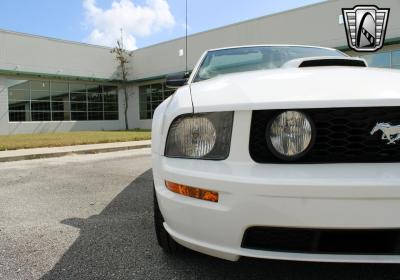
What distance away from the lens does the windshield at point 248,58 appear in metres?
3.24

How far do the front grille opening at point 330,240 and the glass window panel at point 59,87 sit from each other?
2612 centimetres

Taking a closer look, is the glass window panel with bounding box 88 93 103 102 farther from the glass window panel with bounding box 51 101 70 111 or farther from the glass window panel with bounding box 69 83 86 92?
the glass window panel with bounding box 51 101 70 111

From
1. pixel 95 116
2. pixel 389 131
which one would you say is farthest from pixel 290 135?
pixel 95 116

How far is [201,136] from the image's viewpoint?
180 cm

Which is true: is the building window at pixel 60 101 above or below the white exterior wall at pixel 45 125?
above

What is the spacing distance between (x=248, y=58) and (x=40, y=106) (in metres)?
23.7

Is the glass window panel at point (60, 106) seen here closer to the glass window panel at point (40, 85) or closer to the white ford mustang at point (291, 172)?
the glass window panel at point (40, 85)

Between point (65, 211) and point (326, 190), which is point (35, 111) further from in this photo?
point (326, 190)

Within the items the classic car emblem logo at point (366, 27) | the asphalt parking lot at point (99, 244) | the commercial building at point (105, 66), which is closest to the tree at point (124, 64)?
the commercial building at point (105, 66)

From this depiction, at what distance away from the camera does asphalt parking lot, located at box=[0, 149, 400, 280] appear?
2176 mm

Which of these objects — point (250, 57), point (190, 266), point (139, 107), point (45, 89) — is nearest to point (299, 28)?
point (139, 107)

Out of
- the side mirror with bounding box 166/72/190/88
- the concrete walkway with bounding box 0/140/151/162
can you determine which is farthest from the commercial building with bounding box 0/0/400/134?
the side mirror with bounding box 166/72/190/88

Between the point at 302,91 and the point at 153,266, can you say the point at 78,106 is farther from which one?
the point at 302,91

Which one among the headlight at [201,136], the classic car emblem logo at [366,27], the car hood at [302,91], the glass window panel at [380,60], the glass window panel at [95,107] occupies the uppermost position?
the classic car emblem logo at [366,27]
